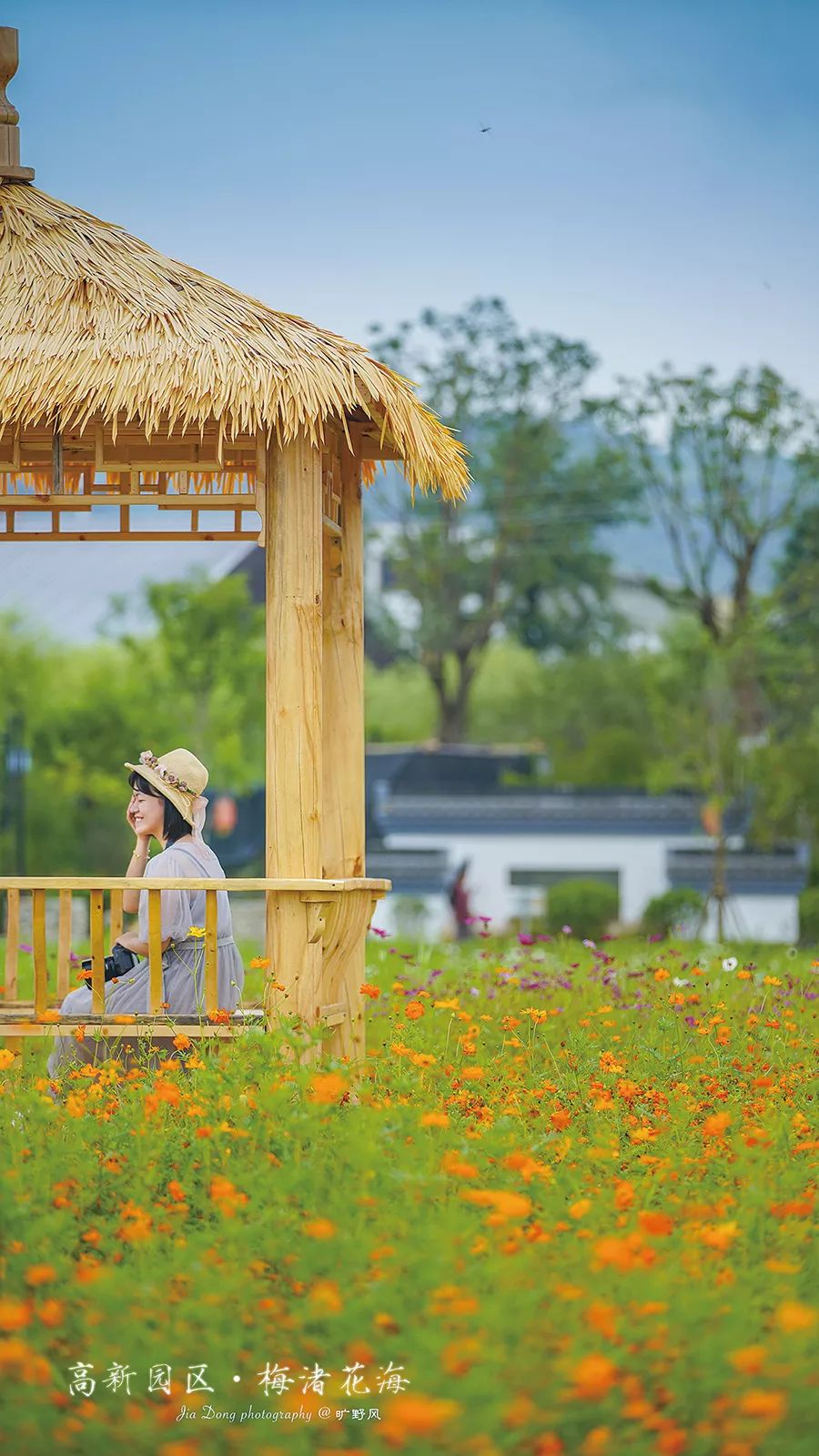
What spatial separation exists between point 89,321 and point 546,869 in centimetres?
1839

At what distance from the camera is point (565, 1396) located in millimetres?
2738

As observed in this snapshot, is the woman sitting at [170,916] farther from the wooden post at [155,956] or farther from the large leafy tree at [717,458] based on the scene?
the large leafy tree at [717,458]

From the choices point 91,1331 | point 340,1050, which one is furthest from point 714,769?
point 91,1331

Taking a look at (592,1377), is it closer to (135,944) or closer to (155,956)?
(155,956)

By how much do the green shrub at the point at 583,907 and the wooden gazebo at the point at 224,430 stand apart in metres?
12.5

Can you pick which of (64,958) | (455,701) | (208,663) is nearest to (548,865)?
(208,663)

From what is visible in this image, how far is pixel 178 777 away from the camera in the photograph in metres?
6.01

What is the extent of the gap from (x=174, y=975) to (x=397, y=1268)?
2755 millimetres

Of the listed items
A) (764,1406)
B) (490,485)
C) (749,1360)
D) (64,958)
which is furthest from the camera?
(490,485)

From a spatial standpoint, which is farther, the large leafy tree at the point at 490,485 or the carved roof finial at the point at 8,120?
the large leafy tree at the point at 490,485

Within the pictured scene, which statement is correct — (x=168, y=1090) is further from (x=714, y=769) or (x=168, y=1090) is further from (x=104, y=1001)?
(x=714, y=769)

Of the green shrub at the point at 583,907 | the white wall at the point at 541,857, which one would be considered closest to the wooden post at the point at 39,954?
the green shrub at the point at 583,907

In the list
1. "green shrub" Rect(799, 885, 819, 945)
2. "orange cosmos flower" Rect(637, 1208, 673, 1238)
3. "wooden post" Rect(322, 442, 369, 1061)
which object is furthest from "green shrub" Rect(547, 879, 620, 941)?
"orange cosmos flower" Rect(637, 1208, 673, 1238)

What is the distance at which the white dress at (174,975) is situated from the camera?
19.1 ft
